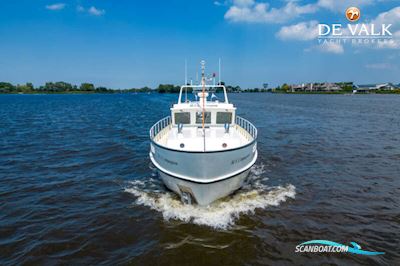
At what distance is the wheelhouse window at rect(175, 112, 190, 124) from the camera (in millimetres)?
12992

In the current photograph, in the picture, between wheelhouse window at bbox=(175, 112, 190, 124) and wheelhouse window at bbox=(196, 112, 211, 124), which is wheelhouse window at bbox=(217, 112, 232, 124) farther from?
wheelhouse window at bbox=(175, 112, 190, 124)

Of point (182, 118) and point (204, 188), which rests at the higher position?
point (182, 118)

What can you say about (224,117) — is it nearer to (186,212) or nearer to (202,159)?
(202,159)

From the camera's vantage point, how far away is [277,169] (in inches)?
586

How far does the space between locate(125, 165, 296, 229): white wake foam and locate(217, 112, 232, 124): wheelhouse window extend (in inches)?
131

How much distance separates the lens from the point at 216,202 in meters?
9.91

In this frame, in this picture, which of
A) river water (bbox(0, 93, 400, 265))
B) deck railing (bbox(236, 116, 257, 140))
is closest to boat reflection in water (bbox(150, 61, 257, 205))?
deck railing (bbox(236, 116, 257, 140))

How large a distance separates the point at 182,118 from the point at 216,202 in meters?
4.97

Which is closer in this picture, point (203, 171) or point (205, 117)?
point (203, 171)

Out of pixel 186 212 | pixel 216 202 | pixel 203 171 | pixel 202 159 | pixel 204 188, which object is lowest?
pixel 186 212

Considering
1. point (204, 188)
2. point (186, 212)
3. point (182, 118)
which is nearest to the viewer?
point (204, 188)

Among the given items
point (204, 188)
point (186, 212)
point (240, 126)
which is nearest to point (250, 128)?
point (240, 126)

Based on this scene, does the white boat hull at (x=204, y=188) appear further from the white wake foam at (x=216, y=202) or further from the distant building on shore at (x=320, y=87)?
the distant building on shore at (x=320, y=87)

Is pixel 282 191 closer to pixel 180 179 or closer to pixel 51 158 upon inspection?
pixel 180 179
